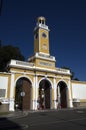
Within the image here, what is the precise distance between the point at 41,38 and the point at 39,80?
31.9 ft

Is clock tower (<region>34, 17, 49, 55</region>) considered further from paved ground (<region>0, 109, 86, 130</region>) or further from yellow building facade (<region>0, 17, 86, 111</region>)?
paved ground (<region>0, 109, 86, 130</region>)

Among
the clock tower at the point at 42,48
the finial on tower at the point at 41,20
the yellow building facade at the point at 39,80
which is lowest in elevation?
the yellow building facade at the point at 39,80

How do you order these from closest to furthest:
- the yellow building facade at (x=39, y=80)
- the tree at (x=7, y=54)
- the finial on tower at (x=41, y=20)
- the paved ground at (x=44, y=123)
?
the paved ground at (x=44, y=123), the yellow building facade at (x=39, y=80), the finial on tower at (x=41, y=20), the tree at (x=7, y=54)

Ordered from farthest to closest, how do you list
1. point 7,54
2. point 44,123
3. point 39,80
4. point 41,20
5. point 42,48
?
point 7,54
point 41,20
point 42,48
point 39,80
point 44,123

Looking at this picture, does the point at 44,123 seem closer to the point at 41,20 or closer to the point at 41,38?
the point at 41,38

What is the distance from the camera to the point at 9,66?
92.8 ft

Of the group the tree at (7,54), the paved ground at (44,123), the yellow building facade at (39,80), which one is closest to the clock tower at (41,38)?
the yellow building facade at (39,80)

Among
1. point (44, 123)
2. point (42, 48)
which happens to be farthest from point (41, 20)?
point (44, 123)

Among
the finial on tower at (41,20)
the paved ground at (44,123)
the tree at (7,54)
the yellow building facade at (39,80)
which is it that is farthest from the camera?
the tree at (7,54)

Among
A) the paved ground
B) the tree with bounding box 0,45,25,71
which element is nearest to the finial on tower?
the tree with bounding box 0,45,25,71

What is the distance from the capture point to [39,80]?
31.0 meters

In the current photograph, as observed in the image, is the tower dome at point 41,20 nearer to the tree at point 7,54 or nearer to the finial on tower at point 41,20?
the finial on tower at point 41,20

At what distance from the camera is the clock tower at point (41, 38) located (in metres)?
34.8

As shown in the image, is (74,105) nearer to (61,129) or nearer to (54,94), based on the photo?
(54,94)
